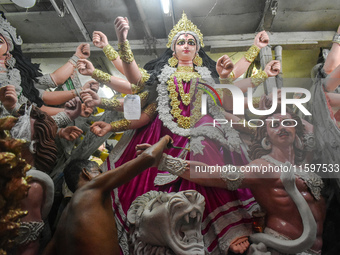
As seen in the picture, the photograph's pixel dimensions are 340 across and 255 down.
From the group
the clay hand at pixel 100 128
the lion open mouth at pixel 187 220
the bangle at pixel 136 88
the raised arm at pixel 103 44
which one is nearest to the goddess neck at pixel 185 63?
the bangle at pixel 136 88

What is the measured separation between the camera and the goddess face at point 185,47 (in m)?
2.93

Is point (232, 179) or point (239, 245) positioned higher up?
point (232, 179)

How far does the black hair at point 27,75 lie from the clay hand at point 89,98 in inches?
20.9

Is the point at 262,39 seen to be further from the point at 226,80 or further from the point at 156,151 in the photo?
the point at 156,151

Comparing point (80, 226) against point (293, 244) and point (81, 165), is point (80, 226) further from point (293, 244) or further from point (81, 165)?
point (293, 244)

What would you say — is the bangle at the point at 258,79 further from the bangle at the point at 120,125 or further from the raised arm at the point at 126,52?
the bangle at the point at 120,125

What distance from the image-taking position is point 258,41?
2859mm

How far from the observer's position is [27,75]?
2.81 metres

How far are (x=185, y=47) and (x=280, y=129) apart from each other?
3.81 ft

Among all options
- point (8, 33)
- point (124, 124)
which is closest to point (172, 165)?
point (124, 124)

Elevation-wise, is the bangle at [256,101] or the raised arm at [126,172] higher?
the bangle at [256,101]

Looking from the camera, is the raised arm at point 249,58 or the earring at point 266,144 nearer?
the earring at point 266,144

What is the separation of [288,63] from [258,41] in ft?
2.59

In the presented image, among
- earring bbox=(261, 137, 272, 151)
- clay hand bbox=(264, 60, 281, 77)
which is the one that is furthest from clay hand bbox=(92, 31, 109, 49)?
earring bbox=(261, 137, 272, 151)
